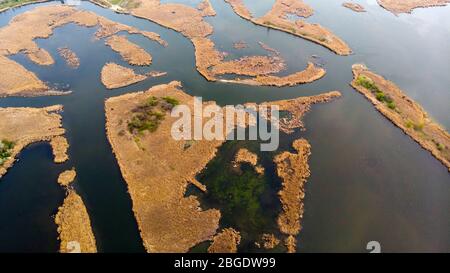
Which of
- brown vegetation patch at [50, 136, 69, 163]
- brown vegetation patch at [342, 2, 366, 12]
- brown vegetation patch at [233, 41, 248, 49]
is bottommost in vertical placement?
brown vegetation patch at [50, 136, 69, 163]

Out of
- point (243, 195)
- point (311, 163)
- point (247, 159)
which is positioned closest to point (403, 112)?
point (311, 163)

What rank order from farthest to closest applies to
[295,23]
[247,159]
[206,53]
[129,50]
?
[295,23], [129,50], [206,53], [247,159]

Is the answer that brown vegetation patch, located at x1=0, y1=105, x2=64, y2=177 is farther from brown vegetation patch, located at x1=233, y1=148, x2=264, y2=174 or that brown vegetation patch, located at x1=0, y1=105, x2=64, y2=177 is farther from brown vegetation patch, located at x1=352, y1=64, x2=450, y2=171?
brown vegetation patch, located at x1=352, y1=64, x2=450, y2=171

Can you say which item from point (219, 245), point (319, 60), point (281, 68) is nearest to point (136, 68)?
point (281, 68)

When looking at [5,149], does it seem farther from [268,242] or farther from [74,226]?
[268,242]

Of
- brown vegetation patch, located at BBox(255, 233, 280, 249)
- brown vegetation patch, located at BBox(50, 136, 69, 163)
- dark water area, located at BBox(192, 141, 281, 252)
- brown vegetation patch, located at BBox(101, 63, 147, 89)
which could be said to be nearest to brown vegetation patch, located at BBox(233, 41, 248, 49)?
brown vegetation patch, located at BBox(101, 63, 147, 89)

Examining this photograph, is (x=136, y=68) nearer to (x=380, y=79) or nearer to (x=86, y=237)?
(x=86, y=237)
